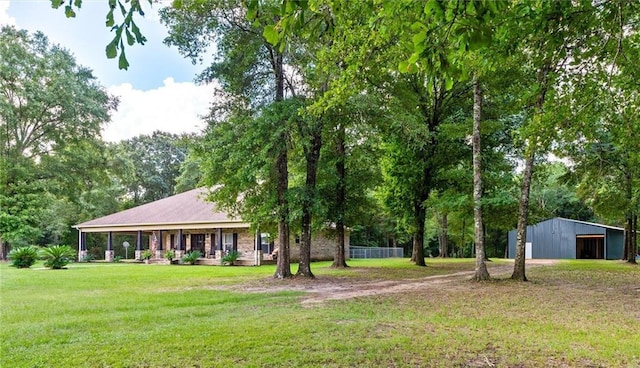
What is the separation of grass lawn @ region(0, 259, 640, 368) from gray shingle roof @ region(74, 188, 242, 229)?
1412 cm

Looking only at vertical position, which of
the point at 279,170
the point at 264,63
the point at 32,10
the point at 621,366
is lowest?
the point at 621,366

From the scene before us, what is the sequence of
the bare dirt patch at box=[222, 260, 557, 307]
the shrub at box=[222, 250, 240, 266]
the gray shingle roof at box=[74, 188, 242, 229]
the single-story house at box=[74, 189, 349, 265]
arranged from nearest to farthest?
the bare dirt patch at box=[222, 260, 557, 307] < the shrub at box=[222, 250, 240, 266] < the single-story house at box=[74, 189, 349, 265] < the gray shingle roof at box=[74, 188, 242, 229]

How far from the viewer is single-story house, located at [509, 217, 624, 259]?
1353 inches

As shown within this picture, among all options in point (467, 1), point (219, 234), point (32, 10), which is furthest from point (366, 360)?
point (219, 234)

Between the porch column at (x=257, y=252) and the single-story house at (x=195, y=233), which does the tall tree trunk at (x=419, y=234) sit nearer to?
the single-story house at (x=195, y=233)

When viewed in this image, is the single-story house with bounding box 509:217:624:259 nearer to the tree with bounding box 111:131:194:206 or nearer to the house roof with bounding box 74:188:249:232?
the house roof with bounding box 74:188:249:232

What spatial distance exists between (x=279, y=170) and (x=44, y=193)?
1732 centimetres

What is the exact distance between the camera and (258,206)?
14.9 meters

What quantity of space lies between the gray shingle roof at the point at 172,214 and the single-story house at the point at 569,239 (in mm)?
24438

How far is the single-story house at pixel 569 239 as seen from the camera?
1353 inches

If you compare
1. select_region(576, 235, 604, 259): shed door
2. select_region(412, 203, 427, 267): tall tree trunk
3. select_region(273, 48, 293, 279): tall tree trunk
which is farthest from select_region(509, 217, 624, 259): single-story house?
select_region(273, 48, 293, 279): tall tree trunk

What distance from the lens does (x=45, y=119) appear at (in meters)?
26.2

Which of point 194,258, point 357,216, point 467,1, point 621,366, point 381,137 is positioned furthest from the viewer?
point 194,258

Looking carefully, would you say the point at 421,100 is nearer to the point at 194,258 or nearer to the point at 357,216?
the point at 357,216
